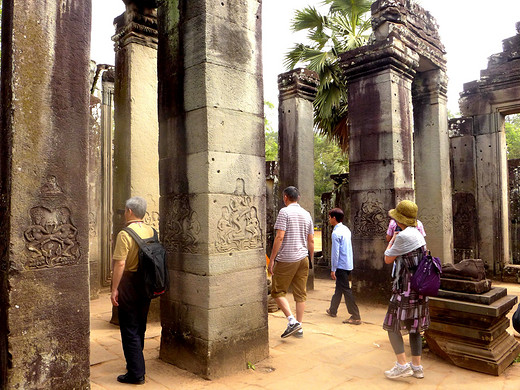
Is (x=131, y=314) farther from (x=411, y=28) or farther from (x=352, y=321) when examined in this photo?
(x=411, y=28)

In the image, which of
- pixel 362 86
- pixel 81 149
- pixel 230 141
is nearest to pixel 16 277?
pixel 81 149

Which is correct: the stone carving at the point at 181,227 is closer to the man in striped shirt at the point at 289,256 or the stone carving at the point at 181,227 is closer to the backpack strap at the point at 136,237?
the backpack strap at the point at 136,237

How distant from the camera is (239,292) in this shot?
380 cm

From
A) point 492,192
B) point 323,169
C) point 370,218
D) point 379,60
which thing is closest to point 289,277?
point 370,218

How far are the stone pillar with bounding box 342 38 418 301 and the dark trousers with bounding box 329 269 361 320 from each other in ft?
3.21

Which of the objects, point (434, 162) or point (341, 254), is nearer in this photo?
point (341, 254)

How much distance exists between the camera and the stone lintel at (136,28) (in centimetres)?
559

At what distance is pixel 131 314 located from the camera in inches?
139

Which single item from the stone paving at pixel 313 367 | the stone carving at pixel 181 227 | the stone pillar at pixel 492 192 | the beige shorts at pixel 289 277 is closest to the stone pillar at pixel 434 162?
the stone pillar at pixel 492 192

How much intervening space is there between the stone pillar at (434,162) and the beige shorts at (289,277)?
13.2 ft

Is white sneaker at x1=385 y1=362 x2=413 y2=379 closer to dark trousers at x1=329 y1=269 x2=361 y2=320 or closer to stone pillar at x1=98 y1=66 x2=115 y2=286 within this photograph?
dark trousers at x1=329 y1=269 x2=361 y2=320

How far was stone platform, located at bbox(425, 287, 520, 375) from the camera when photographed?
3.74 m

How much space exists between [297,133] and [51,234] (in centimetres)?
608

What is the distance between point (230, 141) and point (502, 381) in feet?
11.0
